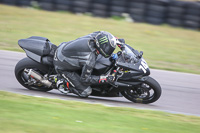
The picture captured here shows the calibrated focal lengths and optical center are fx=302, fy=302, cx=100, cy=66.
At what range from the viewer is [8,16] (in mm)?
13312

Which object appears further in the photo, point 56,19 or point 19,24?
point 56,19

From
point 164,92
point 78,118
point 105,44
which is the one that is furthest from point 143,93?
point 78,118

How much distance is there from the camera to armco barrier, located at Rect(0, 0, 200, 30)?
520 inches

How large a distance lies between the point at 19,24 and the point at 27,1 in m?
2.67

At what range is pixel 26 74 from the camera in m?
6.00

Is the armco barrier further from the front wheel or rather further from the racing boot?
the racing boot

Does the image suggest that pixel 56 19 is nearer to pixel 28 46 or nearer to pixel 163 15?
pixel 163 15

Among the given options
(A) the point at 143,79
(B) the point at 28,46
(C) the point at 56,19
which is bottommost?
(A) the point at 143,79

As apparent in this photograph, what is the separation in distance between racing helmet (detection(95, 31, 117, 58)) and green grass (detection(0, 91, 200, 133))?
3.14 feet

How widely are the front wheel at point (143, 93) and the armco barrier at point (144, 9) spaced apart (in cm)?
812

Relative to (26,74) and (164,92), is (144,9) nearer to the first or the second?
(164,92)

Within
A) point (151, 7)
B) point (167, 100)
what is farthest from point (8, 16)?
point (167, 100)

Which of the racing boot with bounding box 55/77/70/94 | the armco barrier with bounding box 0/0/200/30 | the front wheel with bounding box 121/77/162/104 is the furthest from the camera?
the armco barrier with bounding box 0/0/200/30

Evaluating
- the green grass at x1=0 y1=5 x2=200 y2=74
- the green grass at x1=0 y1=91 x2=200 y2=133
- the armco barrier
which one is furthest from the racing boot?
the armco barrier
